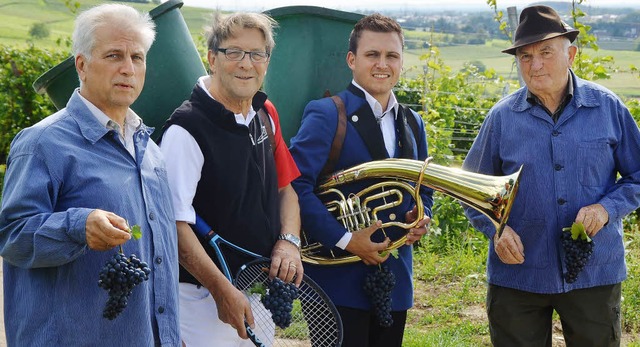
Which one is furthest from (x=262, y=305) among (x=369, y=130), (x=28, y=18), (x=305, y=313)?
(x=28, y=18)

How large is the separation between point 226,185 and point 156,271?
20.3 inches

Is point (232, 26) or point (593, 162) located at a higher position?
point (232, 26)

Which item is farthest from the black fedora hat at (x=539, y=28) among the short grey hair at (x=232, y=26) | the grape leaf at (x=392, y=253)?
the short grey hair at (x=232, y=26)

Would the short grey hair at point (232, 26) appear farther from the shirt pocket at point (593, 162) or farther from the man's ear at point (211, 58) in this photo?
the shirt pocket at point (593, 162)

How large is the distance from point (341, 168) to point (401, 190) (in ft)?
0.84

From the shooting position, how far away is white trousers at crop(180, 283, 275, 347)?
129 inches

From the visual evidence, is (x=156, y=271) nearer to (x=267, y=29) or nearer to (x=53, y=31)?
(x=267, y=29)

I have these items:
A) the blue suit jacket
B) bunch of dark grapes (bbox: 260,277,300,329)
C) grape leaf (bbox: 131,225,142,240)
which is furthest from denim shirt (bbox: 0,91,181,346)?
the blue suit jacket

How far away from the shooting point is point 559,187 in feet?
12.2

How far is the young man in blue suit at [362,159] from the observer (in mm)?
3564

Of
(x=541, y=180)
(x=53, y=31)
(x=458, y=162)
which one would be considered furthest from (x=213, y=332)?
(x=53, y=31)

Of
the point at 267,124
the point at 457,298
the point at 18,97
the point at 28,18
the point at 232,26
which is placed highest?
the point at 232,26

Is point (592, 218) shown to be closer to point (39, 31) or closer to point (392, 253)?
point (392, 253)

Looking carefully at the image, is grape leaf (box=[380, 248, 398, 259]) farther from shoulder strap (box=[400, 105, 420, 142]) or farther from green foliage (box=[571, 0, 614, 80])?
green foliage (box=[571, 0, 614, 80])
